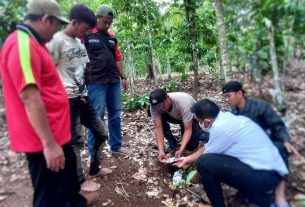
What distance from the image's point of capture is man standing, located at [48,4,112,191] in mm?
3334

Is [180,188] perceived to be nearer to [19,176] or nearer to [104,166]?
[104,166]

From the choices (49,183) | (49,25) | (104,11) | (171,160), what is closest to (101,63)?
(104,11)

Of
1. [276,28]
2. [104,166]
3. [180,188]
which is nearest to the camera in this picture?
[276,28]

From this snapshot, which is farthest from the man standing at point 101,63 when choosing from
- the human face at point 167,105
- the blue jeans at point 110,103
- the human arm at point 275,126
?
the human arm at point 275,126

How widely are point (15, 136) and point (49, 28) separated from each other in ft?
2.79

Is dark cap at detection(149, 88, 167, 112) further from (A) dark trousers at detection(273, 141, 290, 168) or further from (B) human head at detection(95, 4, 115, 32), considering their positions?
(A) dark trousers at detection(273, 141, 290, 168)

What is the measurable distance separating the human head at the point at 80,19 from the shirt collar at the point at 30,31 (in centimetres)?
81

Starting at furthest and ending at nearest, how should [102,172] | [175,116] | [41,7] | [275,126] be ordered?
[175,116], [102,172], [275,126], [41,7]

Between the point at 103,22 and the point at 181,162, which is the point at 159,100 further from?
the point at 103,22

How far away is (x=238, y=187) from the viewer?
3.17 metres

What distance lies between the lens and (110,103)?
4.85 m

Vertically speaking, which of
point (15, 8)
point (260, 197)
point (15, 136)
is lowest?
point (260, 197)

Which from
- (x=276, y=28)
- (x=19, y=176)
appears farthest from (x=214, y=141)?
(x=19, y=176)

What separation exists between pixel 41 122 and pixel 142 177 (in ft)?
7.76
